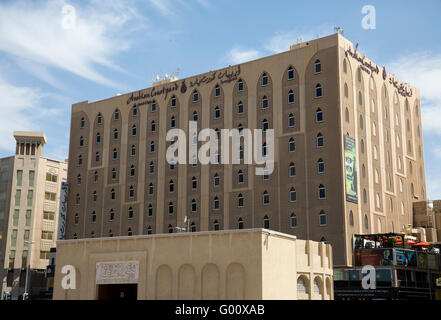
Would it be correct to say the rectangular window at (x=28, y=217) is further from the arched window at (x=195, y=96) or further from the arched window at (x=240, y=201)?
the arched window at (x=240, y=201)

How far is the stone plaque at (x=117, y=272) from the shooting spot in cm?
4262

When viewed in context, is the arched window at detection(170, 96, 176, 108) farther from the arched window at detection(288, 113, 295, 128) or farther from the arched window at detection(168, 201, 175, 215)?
the arched window at detection(288, 113, 295, 128)

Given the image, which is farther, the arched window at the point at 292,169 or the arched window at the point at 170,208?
the arched window at the point at 170,208

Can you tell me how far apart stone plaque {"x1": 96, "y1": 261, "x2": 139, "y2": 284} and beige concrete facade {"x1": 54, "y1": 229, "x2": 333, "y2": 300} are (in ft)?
0.28

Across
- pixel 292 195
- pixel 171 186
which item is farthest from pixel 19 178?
pixel 292 195

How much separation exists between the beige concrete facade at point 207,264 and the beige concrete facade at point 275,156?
52.8 ft

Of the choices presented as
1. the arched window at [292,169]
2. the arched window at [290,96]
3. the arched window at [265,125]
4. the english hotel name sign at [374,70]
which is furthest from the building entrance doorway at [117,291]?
the english hotel name sign at [374,70]

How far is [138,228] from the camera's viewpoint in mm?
73750

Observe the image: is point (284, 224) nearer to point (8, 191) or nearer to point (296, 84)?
point (296, 84)

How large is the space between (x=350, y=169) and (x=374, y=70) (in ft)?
52.1

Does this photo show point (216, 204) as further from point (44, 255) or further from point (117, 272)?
point (44, 255)

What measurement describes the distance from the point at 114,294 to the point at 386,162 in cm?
3903

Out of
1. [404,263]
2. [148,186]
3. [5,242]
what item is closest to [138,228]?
[148,186]

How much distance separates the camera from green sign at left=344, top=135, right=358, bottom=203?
6041 centimetres
